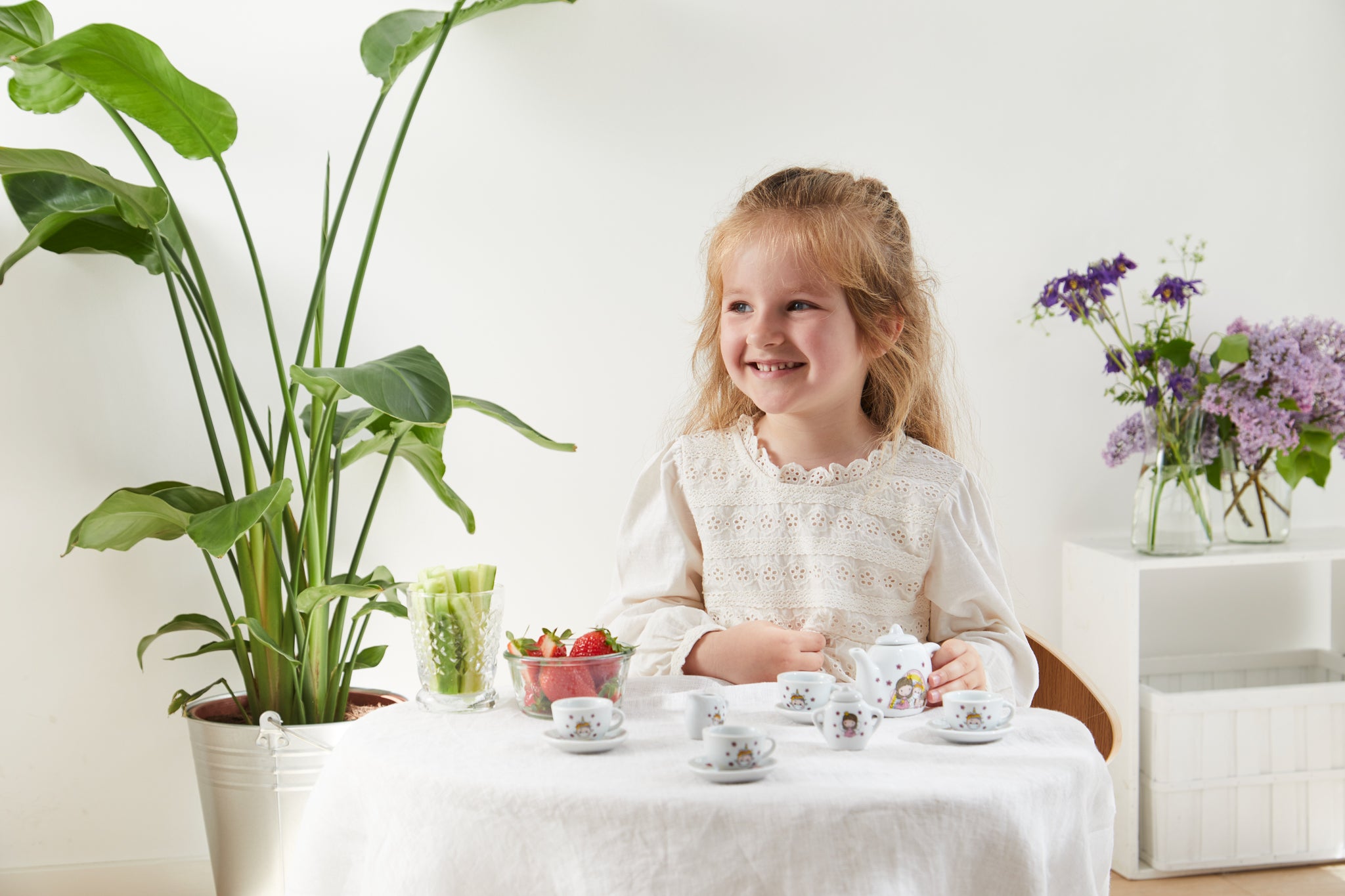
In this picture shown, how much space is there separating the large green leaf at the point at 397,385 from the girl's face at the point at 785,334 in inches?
17.7

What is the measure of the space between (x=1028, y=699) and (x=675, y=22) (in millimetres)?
1762

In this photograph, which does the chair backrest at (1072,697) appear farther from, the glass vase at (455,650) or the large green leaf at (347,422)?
the large green leaf at (347,422)

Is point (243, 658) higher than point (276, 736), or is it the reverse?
point (243, 658)

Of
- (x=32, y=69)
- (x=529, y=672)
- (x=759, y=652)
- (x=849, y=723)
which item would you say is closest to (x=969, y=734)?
(x=849, y=723)

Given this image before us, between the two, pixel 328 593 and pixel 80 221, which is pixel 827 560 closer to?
pixel 328 593

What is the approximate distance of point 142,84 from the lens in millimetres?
1840

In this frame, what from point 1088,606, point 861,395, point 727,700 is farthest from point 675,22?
point 727,700

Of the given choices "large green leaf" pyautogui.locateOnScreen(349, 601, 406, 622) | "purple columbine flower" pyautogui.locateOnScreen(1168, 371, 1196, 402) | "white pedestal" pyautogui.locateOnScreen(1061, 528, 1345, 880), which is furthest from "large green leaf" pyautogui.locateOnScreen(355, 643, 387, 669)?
"purple columbine flower" pyautogui.locateOnScreen(1168, 371, 1196, 402)

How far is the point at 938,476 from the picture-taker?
1.65m

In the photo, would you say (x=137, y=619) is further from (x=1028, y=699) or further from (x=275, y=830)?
(x=1028, y=699)

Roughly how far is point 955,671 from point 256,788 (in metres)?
1.40

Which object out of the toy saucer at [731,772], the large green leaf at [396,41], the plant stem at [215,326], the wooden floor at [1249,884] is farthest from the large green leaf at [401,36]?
the wooden floor at [1249,884]

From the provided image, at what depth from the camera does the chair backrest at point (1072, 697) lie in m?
1.84

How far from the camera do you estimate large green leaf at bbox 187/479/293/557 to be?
1784 mm
